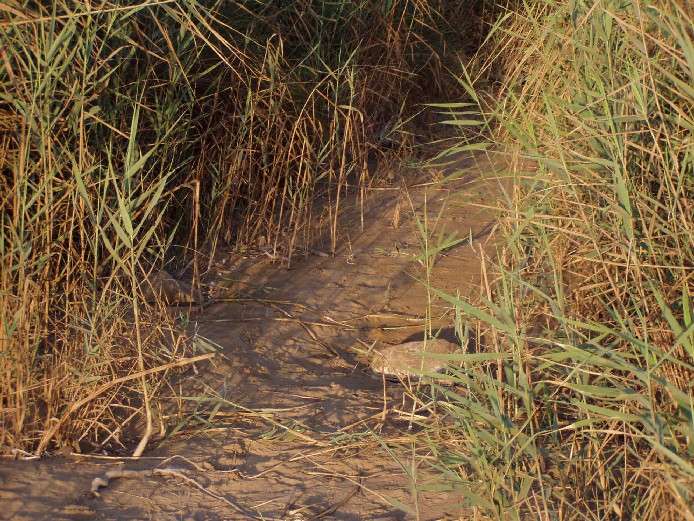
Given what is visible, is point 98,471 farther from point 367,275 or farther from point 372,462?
point 367,275

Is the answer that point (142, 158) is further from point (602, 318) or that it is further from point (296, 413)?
point (602, 318)

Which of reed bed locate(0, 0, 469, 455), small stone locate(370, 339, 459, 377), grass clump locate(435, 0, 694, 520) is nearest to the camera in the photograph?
grass clump locate(435, 0, 694, 520)

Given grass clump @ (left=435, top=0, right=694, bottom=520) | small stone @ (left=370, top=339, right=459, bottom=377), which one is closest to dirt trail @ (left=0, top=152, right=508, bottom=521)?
small stone @ (left=370, top=339, right=459, bottom=377)

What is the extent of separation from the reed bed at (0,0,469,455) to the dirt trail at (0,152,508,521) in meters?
0.14

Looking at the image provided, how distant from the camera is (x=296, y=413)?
2.53 m

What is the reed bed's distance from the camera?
2.32m

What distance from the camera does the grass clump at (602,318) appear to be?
5.90 feet

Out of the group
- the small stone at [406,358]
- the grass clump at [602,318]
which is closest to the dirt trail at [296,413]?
the small stone at [406,358]

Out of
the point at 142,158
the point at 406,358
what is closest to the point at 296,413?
the point at 406,358

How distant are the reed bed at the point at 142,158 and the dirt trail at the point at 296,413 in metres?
0.14

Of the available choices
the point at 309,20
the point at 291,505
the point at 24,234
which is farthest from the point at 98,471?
the point at 309,20

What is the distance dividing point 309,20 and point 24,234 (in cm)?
199

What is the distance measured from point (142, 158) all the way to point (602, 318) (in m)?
1.25

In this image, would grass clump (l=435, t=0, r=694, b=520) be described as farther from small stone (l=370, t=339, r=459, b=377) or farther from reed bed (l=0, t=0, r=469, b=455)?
reed bed (l=0, t=0, r=469, b=455)
